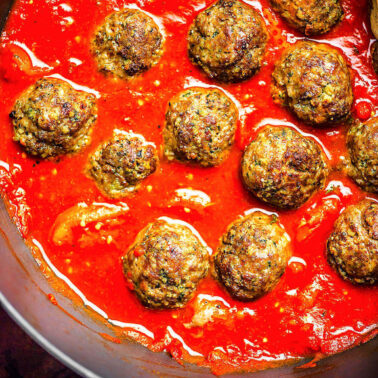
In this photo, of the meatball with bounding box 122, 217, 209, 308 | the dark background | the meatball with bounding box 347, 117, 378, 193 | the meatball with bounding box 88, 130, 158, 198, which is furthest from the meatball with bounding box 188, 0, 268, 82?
the dark background

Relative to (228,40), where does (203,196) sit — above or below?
below

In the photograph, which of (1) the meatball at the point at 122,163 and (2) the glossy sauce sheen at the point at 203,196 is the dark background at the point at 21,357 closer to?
(2) the glossy sauce sheen at the point at 203,196

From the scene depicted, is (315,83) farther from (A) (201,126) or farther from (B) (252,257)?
(B) (252,257)

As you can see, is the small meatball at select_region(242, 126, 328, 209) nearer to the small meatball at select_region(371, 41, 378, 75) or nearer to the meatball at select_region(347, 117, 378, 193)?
the meatball at select_region(347, 117, 378, 193)

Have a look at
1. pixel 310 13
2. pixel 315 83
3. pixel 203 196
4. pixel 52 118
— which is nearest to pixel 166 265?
pixel 203 196

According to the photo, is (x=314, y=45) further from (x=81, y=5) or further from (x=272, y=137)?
(x=81, y=5)
